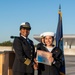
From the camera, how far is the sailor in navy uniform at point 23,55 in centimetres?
505

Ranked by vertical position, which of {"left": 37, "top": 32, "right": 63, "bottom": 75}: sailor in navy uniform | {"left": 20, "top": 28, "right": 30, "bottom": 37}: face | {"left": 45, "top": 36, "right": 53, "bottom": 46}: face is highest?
{"left": 20, "top": 28, "right": 30, "bottom": 37}: face

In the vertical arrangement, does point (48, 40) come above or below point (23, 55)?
above

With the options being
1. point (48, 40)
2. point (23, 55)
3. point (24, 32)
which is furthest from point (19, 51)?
point (48, 40)

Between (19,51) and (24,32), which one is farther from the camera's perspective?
(24,32)

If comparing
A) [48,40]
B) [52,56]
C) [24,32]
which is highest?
[24,32]

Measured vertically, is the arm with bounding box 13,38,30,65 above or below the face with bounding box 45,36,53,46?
below

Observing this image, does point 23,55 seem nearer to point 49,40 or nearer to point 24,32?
point 24,32

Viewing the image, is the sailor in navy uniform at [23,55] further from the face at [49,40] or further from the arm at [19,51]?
the face at [49,40]

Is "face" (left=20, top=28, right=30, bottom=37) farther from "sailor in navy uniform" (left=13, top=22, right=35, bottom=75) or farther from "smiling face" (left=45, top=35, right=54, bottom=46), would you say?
"smiling face" (left=45, top=35, right=54, bottom=46)

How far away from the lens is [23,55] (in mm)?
5086

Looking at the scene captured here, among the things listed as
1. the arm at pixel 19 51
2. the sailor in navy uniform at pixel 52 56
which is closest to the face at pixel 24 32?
the arm at pixel 19 51

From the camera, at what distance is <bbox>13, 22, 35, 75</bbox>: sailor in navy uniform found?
505cm

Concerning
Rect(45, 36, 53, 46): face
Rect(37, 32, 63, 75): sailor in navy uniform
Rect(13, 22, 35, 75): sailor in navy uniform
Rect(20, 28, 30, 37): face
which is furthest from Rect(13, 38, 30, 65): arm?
Rect(45, 36, 53, 46): face

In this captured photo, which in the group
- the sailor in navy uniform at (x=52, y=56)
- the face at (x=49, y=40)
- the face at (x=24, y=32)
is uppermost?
the face at (x=24, y=32)
